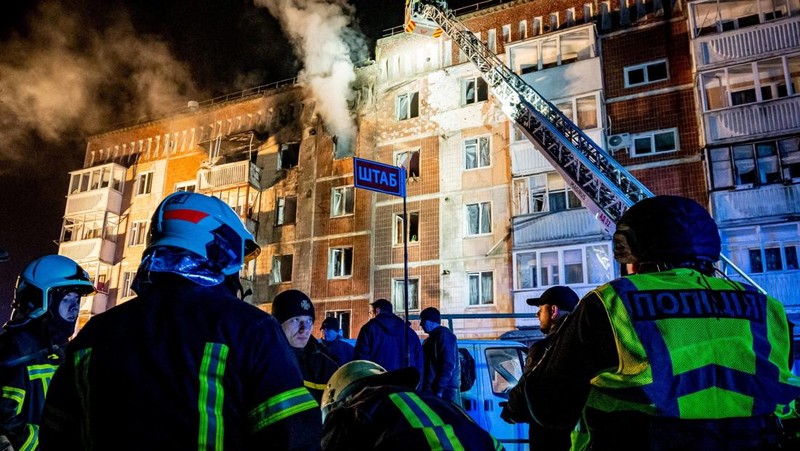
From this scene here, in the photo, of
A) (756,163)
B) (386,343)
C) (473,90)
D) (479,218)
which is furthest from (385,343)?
(473,90)

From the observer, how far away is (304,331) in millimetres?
5141

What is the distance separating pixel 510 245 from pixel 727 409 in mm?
19849

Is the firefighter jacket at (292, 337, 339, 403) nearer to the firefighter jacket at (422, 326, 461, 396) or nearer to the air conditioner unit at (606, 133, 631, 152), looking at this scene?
the firefighter jacket at (422, 326, 461, 396)

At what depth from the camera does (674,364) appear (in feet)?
6.84

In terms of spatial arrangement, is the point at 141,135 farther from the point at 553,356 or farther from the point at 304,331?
the point at 553,356

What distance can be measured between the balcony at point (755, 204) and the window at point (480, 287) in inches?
322

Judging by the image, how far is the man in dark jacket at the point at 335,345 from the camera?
7960 mm

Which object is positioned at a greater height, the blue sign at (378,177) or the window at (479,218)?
the window at (479,218)

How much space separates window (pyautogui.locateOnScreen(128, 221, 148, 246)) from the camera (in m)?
30.0

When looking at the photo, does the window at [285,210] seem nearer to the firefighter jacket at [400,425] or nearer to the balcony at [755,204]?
the balcony at [755,204]

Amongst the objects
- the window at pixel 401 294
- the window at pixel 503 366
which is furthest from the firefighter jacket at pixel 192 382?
the window at pixel 401 294

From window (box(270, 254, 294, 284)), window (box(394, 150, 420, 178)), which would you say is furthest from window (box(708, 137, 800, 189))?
window (box(270, 254, 294, 284))

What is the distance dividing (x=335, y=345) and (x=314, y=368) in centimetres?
342

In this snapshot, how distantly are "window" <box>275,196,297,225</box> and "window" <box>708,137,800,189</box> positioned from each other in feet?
59.2
